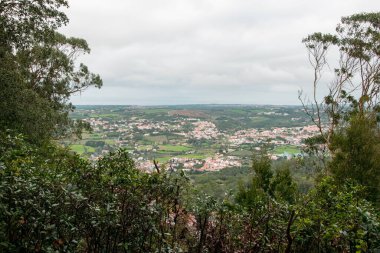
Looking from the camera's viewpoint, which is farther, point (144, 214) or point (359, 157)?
point (359, 157)

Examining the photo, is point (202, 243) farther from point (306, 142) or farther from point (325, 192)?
point (306, 142)

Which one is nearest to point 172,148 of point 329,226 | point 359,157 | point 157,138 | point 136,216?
point 157,138

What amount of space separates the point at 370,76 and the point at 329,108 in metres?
3.53

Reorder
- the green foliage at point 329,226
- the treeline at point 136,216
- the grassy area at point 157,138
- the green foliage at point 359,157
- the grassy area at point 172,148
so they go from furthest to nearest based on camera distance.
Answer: the grassy area at point 157,138 → the grassy area at point 172,148 → the green foliage at point 359,157 → the green foliage at point 329,226 → the treeline at point 136,216

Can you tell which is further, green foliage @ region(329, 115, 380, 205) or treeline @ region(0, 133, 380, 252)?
green foliage @ region(329, 115, 380, 205)

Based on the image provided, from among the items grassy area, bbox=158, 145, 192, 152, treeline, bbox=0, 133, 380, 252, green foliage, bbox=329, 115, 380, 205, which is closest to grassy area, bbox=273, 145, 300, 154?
grassy area, bbox=158, 145, 192, 152

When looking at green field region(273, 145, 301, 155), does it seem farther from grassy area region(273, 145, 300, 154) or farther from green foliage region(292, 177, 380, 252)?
green foliage region(292, 177, 380, 252)

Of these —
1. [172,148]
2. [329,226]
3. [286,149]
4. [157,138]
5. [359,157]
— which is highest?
[329,226]

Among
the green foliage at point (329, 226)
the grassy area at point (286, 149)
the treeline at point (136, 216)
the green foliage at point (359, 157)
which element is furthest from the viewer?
the grassy area at point (286, 149)

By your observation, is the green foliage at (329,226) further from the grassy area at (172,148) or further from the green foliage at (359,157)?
the grassy area at (172,148)

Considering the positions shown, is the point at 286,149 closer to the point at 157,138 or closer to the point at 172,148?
the point at 172,148

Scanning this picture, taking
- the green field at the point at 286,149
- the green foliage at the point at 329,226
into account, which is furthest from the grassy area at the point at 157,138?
the green foliage at the point at 329,226

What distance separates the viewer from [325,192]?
5918mm

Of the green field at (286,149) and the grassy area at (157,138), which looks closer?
the green field at (286,149)
